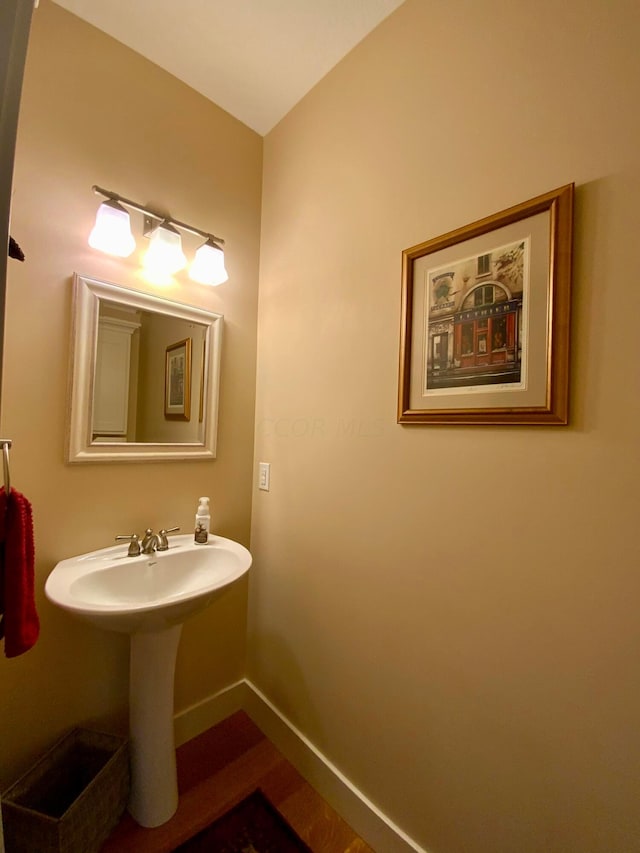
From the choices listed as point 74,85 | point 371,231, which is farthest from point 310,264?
point 74,85

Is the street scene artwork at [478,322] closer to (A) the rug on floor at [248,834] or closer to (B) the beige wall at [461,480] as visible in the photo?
(B) the beige wall at [461,480]

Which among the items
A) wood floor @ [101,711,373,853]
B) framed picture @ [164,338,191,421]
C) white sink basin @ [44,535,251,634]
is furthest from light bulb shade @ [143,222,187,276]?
wood floor @ [101,711,373,853]

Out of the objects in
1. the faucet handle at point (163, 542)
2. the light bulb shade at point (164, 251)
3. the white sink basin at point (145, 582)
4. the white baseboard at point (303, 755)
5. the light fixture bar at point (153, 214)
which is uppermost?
the light fixture bar at point (153, 214)

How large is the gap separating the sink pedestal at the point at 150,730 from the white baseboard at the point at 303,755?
27 centimetres

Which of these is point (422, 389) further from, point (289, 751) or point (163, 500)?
point (289, 751)

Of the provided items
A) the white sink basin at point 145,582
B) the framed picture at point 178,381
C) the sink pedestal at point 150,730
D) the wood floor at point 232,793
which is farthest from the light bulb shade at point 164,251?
the wood floor at point 232,793

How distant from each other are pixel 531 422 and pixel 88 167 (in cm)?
160

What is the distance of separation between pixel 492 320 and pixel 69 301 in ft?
4.26

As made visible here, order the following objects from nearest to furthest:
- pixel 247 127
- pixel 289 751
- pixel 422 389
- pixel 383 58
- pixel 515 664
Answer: pixel 515 664, pixel 422 389, pixel 383 58, pixel 289 751, pixel 247 127

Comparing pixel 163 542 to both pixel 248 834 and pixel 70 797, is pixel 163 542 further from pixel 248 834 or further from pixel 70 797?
pixel 248 834

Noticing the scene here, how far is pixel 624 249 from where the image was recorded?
0.69 metres

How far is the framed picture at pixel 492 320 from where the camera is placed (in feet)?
2.48

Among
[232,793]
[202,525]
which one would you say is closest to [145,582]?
[202,525]

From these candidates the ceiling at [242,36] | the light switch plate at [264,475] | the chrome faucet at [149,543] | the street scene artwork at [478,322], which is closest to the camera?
the street scene artwork at [478,322]
